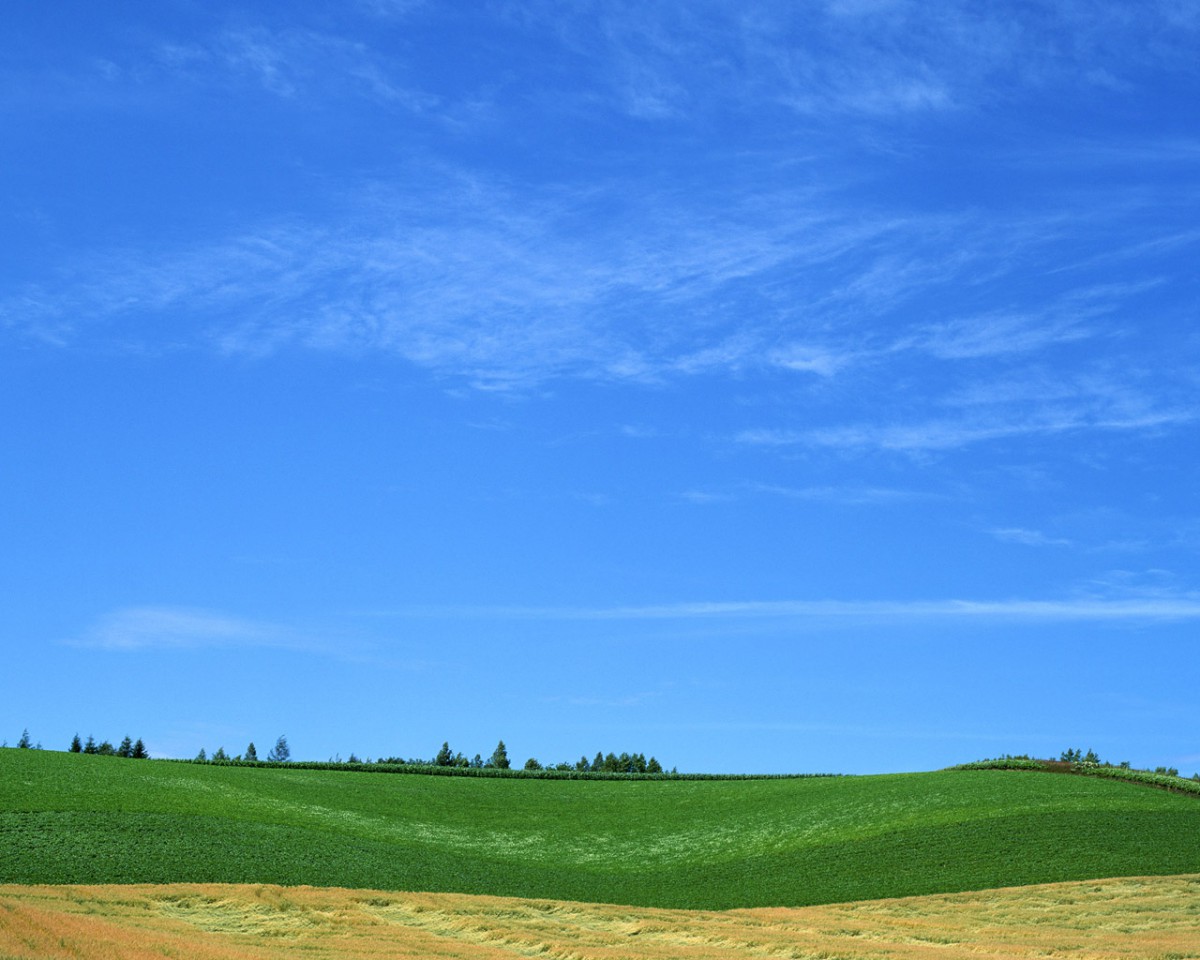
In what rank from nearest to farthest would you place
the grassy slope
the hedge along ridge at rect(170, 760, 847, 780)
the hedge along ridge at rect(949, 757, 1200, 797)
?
the grassy slope, the hedge along ridge at rect(949, 757, 1200, 797), the hedge along ridge at rect(170, 760, 847, 780)

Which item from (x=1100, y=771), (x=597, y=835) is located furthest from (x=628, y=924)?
(x=1100, y=771)

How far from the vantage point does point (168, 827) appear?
2247 inches

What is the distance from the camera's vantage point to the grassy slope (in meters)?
52.2

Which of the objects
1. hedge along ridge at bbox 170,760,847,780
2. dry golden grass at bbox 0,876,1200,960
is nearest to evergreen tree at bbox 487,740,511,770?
hedge along ridge at bbox 170,760,847,780

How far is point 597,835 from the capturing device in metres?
70.4

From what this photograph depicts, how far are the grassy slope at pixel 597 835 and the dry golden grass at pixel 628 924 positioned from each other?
3389 mm

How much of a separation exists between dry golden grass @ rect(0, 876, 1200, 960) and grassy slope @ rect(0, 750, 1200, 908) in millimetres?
3389

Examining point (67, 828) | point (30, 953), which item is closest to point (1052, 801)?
point (67, 828)

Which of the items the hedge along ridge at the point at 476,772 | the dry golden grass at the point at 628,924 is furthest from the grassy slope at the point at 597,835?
the hedge along ridge at the point at 476,772

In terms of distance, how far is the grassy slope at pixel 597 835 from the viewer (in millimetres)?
52188

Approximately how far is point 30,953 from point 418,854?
38.1 metres

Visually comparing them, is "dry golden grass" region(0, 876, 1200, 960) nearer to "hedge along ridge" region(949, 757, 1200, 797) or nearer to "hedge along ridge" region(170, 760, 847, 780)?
"hedge along ridge" region(949, 757, 1200, 797)

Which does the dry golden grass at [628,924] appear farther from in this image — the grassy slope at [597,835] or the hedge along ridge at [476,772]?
the hedge along ridge at [476,772]

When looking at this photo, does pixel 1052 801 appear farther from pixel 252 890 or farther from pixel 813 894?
pixel 252 890
